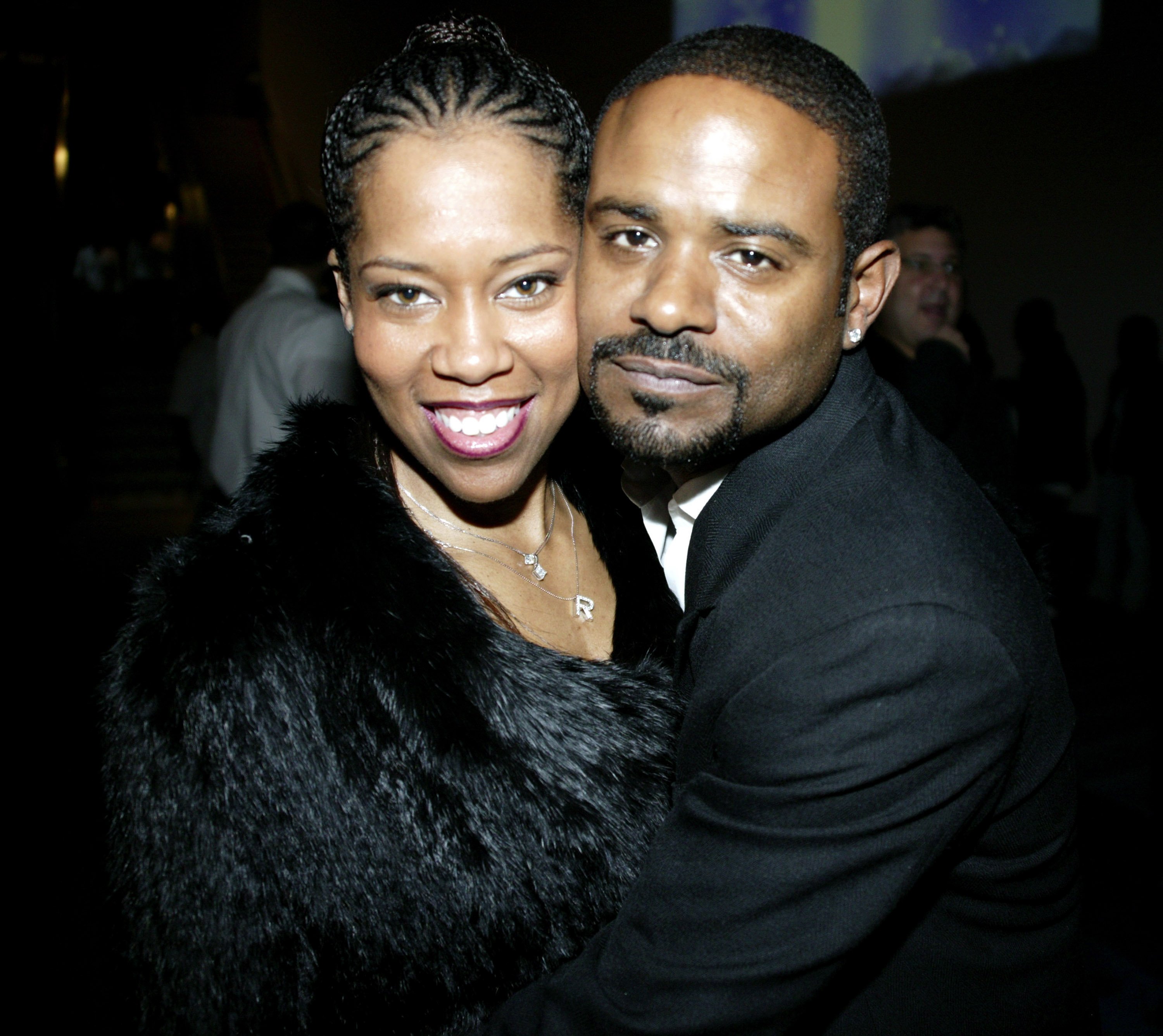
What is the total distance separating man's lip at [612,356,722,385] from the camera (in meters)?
1.19

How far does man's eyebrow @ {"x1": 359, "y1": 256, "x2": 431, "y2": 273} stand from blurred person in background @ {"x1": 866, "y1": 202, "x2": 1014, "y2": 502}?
1926 mm

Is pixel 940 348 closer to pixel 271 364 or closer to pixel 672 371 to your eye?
pixel 672 371

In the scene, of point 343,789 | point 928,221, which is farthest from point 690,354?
point 928,221

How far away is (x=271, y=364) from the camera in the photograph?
3.54 m

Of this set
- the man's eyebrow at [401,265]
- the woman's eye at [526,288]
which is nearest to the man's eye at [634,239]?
the woman's eye at [526,288]

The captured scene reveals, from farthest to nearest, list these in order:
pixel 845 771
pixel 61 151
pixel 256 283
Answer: pixel 256 283 → pixel 61 151 → pixel 845 771

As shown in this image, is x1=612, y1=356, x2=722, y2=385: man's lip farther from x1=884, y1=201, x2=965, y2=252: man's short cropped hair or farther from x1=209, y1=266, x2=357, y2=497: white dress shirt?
x1=209, y1=266, x2=357, y2=497: white dress shirt

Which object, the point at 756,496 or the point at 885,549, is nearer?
the point at 885,549

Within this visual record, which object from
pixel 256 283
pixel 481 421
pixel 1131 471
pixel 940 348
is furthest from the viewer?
pixel 256 283

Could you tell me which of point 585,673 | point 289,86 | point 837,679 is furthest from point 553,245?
point 289,86

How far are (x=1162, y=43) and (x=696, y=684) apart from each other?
6.05m

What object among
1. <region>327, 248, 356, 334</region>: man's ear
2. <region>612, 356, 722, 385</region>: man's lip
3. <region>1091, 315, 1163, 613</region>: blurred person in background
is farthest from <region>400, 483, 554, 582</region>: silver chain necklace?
<region>1091, 315, 1163, 613</region>: blurred person in background

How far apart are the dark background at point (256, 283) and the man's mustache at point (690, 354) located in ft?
2.66

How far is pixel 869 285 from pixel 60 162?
8844mm
